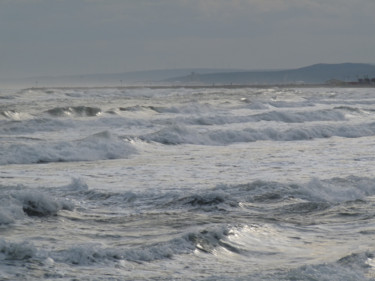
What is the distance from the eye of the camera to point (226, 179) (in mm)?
16922

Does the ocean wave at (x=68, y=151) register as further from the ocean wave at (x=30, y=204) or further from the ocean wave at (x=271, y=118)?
the ocean wave at (x=271, y=118)

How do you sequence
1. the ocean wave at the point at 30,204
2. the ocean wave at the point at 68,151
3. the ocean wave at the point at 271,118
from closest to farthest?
the ocean wave at the point at 30,204 < the ocean wave at the point at 68,151 < the ocean wave at the point at 271,118

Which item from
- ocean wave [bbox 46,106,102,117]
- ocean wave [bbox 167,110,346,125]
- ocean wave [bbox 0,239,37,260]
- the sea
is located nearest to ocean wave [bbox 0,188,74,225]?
the sea

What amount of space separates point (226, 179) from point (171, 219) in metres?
5.60

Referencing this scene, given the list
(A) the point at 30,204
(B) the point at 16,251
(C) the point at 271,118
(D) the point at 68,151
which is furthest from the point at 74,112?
(B) the point at 16,251

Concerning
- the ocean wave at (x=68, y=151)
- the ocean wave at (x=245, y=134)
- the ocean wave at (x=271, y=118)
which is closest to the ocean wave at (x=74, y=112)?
the ocean wave at (x=271, y=118)

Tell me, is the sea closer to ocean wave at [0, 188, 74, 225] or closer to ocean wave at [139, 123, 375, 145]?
ocean wave at [0, 188, 74, 225]

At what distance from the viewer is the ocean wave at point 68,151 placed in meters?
21.5

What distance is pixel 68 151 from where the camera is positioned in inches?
914

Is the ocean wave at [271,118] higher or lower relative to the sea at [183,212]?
lower

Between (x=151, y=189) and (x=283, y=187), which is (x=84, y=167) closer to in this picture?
(x=151, y=189)

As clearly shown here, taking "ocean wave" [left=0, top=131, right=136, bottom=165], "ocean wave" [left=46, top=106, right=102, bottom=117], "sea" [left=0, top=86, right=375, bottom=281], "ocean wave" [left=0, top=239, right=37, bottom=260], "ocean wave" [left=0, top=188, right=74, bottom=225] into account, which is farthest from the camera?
"ocean wave" [left=46, top=106, right=102, bottom=117]

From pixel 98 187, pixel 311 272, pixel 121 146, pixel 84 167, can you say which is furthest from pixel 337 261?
pixel 121 146

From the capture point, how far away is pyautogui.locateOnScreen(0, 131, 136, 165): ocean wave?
21.5m
